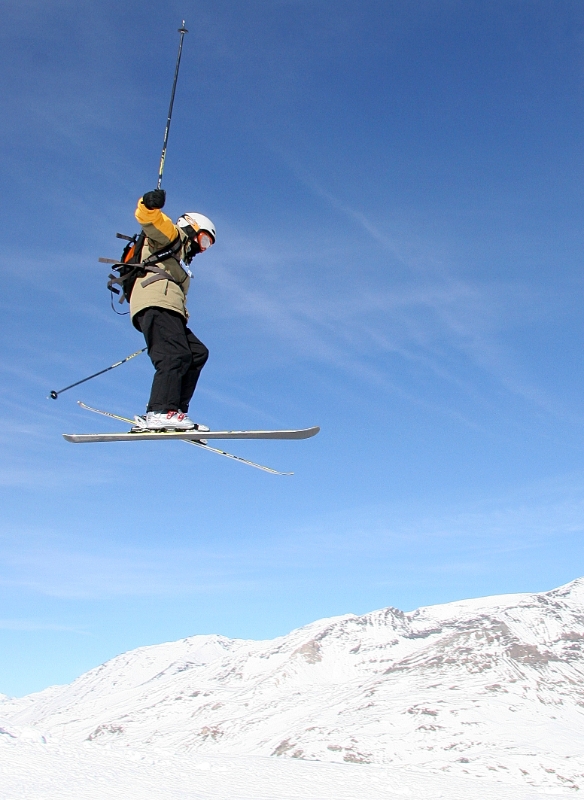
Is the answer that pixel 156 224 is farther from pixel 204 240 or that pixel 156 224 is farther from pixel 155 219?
pixel 204 240

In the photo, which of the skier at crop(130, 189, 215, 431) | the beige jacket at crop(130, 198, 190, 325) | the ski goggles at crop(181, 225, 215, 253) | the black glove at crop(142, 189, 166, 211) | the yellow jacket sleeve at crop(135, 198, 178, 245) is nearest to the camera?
the black glove at crop(142, 189, 166, 211)

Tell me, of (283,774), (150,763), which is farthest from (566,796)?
(150,763)

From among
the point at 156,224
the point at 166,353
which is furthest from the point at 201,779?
the point at 156,224

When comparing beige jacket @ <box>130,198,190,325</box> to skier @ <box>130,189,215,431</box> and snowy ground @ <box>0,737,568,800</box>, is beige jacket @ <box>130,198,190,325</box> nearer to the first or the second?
skier @ <box>130,189,215,431</box>

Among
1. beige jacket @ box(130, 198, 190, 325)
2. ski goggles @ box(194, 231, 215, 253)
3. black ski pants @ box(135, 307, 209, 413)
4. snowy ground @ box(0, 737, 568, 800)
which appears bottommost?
snowy ground @ box(0, 737, 568, 800)

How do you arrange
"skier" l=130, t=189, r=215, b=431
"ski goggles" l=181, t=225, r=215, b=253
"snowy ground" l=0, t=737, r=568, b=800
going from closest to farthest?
"snowy ground" l=0, t=737, r=568, b=800 → "skier" l=130, t=189, r=215, b=431 → "ski goggles" l=181, t=225, r=215, b=253

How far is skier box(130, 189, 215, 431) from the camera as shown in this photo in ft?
40.0

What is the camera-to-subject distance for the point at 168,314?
40.9 ft

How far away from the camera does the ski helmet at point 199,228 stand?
489 inches

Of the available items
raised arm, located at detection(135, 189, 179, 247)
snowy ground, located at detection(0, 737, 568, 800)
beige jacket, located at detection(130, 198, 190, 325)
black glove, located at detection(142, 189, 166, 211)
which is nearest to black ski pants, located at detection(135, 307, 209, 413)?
beige jacket, located at detection(130, 198, 190, 325)

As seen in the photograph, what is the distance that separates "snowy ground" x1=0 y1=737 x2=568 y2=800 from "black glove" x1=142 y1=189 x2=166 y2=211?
28.8ft

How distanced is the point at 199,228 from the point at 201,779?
951 centimetres

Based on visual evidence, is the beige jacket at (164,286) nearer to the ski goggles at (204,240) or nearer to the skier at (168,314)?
the skier at (168,314)

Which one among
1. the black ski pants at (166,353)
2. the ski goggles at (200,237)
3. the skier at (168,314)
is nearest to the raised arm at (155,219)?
the skier at (168,314)
